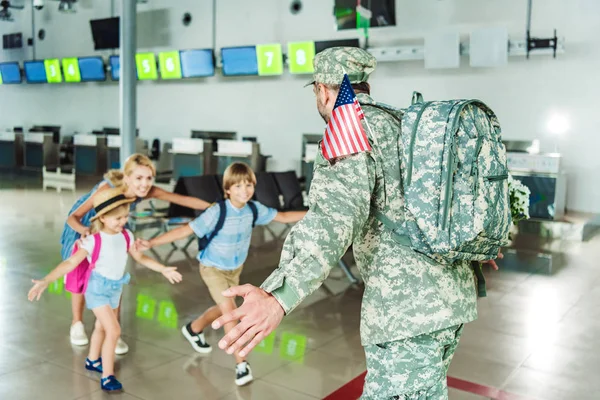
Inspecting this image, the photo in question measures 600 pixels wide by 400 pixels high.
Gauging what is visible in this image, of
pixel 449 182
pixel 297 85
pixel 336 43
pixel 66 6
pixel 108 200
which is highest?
pixel 66 6

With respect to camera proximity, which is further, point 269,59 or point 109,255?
point 269,59

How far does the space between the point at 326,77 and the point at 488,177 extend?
583mm

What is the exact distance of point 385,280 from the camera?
1844 mm

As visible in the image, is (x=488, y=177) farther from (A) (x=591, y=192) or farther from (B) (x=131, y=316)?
(A) (x=591, y=192)

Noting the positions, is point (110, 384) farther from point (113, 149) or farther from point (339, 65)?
point (113, 149)

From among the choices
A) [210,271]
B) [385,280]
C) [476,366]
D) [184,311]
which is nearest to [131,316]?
[184,311]

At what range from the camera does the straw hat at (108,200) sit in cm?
352

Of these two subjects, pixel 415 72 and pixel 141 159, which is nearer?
pixel 141 159

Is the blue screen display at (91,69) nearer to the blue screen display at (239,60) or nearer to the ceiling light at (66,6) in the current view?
the ceiling light at (66,6)

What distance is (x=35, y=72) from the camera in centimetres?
1958

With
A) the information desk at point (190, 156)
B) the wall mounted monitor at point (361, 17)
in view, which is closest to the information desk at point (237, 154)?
the information desk at point (190, 156)

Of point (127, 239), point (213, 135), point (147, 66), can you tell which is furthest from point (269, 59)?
point (127, 239)

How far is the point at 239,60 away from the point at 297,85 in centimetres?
159

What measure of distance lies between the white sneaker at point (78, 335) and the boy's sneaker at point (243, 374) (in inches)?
51.2
